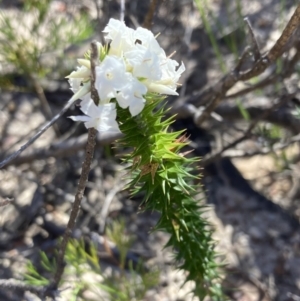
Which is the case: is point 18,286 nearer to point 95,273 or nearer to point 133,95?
point 95,273

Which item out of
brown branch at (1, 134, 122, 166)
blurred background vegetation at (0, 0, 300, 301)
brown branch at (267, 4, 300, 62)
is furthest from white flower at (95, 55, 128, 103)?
brown branch at (1, 134, 122, 166)

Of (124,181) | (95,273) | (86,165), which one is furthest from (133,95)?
(124,181)

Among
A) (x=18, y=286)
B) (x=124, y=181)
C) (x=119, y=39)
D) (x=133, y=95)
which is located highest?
(x=124, y=181)

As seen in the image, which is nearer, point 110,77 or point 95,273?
point 110,77

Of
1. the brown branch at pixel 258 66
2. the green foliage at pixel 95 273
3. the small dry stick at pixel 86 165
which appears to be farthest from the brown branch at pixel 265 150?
the small dry stick at pixel 86 165

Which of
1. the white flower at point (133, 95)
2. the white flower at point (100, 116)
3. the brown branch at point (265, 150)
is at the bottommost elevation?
the white flower at point (100, 116)

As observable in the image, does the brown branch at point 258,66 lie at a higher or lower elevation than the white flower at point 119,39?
higher

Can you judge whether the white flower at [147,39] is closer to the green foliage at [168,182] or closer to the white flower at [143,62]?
the white flower at [143,62]

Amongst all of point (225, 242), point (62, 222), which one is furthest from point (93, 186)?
point (225, 242)

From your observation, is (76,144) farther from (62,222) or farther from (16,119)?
(16,119)
